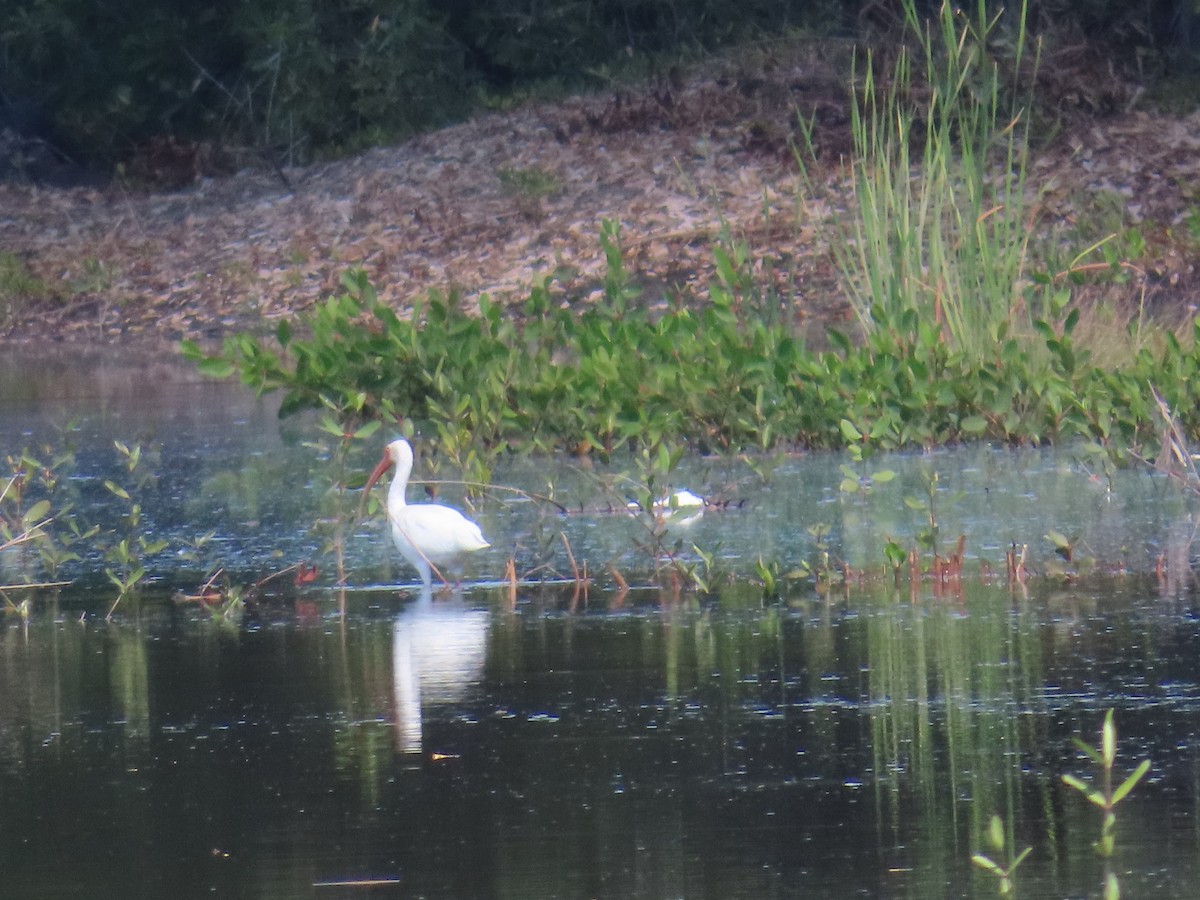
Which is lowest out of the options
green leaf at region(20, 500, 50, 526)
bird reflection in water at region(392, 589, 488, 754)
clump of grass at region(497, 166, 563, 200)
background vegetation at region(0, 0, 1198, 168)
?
bird reflection in water at region(392, 589, 488, 754)

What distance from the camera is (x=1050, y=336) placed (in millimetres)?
8242

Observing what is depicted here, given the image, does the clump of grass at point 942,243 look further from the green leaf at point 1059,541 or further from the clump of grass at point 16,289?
the clump of grass at point 16,289

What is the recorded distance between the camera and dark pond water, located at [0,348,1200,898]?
11.3 feet

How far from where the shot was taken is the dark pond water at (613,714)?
3438 millimetres

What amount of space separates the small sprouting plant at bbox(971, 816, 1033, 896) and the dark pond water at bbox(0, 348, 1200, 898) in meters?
0.03

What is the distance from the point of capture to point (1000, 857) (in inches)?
132

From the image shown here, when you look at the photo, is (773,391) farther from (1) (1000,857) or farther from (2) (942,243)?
(1) (1000,857)

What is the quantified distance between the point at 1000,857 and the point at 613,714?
1.21 meters

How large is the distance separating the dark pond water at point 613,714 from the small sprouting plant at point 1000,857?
0.09 ft

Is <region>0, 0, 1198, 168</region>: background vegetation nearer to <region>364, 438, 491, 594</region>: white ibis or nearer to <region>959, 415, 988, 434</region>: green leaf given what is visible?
<region>959, 415, 988, 434</region>: green leaf

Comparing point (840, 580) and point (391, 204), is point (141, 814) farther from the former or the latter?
point (391, 204)

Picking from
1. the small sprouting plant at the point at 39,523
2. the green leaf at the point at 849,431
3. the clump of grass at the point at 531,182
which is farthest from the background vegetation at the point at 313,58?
the green leaf at the point at 849,431

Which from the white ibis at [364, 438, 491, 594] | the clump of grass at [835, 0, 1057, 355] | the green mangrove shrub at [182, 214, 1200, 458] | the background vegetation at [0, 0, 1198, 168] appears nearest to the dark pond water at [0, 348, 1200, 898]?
the white ibis at [364, 438, 491, 594]

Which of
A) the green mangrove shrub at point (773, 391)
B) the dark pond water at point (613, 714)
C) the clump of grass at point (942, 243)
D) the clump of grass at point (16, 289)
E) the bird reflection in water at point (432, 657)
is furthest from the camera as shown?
the clump of grass at point (16, 289)
